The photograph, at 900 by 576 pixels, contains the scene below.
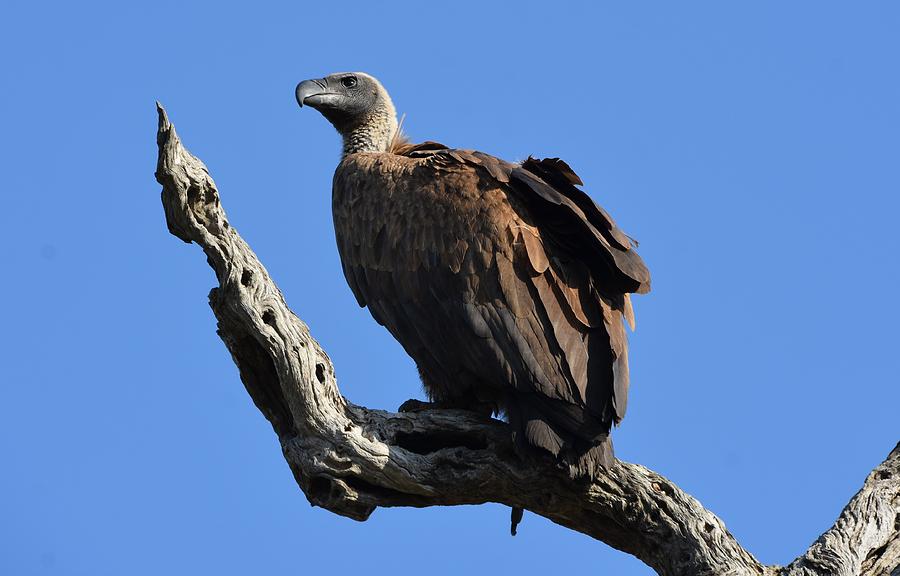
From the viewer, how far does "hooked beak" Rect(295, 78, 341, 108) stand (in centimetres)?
1035

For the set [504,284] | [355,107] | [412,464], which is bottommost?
[412,464]

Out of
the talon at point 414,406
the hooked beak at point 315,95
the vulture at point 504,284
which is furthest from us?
the hooked beak at point 315,95

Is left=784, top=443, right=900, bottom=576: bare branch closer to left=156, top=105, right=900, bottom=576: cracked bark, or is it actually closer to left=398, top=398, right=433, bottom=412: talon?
left=156, top=105, right=900, bottom=576: cracked bark

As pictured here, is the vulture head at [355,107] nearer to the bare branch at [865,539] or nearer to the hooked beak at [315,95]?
the hooked beak at [315,95]

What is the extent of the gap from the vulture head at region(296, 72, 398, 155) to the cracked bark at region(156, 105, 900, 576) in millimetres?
3091

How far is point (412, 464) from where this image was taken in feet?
24.3

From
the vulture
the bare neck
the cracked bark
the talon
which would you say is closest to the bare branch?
the cracked bark

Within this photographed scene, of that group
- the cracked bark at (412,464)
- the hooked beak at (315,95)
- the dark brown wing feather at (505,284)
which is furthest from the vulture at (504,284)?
the hooked beak at (315,95)

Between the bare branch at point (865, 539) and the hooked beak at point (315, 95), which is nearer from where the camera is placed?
the bare branch at point (865, 539)

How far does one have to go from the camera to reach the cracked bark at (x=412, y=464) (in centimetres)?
722

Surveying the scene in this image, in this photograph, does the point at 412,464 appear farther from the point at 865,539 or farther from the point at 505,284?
the point at 865,539

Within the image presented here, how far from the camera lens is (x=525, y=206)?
8219 mm

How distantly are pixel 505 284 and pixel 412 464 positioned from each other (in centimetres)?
122

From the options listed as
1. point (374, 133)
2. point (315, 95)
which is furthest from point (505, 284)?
point (315, 95)
